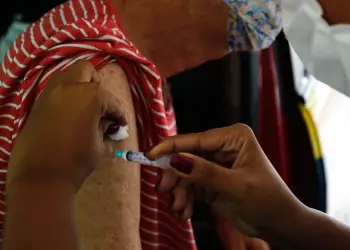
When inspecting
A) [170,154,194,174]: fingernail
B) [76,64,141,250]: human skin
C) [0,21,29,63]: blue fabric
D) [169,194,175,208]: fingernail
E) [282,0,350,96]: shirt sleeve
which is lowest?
[169,194,175,208]: fingernail

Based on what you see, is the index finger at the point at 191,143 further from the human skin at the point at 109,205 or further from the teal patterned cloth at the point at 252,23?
the teal patterned cloth at the point at 252,23

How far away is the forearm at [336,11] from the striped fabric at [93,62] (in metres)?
0.26

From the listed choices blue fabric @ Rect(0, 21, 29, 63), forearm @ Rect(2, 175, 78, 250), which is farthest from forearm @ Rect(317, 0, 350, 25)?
blue fabric @ Rect(0, 21, 29, 63)

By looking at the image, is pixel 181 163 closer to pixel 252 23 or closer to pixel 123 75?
pixel 123 75

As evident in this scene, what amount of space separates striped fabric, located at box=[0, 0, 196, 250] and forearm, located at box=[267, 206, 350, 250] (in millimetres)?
201

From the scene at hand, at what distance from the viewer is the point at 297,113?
1.43m

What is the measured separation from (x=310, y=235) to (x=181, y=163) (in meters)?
0.20

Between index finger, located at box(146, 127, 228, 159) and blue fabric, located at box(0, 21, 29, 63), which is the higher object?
blue fabric, located at box(0, 21, 29, 63)

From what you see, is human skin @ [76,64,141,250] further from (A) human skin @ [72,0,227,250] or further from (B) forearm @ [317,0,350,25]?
(B) forearm @ [317,0,350,25]

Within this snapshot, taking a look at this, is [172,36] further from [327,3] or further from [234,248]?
[234,248]

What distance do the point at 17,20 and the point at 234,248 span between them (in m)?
0.65

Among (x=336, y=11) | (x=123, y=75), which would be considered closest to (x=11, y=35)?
(x=123, y=75)

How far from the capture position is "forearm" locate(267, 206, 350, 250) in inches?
30.7

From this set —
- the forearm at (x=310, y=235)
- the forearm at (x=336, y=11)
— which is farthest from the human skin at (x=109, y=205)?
the forearm at (x=336, y=11)
